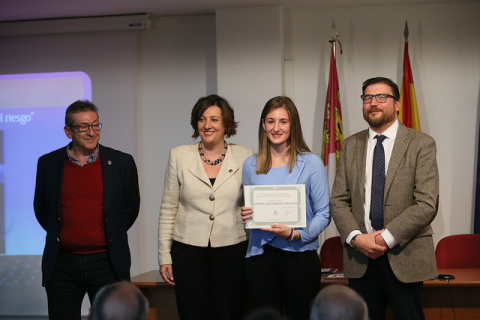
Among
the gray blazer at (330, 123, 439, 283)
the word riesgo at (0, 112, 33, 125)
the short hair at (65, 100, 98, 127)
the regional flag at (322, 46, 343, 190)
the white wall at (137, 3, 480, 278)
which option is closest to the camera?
the gray blazer at (330, 123, 439, 283)

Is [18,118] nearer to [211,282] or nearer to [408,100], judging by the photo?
[211,282]

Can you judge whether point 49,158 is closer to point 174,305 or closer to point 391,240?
point 174,305

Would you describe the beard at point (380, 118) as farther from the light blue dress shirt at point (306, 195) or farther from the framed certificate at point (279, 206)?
the framed certificate at point (279, 206)

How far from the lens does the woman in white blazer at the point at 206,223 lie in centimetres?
329

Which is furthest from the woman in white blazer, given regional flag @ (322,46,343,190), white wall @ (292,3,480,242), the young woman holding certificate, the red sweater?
white wall @ (292,3,480,242)

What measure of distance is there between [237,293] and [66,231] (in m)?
1.07

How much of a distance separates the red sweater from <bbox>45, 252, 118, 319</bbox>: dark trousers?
6cm

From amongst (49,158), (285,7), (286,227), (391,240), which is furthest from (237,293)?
(285,7)

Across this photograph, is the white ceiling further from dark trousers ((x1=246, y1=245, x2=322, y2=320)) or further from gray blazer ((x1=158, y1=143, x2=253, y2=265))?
dark trousers ((x1=246, y1=245, x2=322, y2=320))

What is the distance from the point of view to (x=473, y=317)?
141 inches

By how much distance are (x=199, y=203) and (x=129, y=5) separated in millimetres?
3082

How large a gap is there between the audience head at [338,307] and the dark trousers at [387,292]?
1743 mm

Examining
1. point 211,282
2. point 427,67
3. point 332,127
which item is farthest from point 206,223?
point 427,67

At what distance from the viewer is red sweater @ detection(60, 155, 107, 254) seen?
11.0 ft
